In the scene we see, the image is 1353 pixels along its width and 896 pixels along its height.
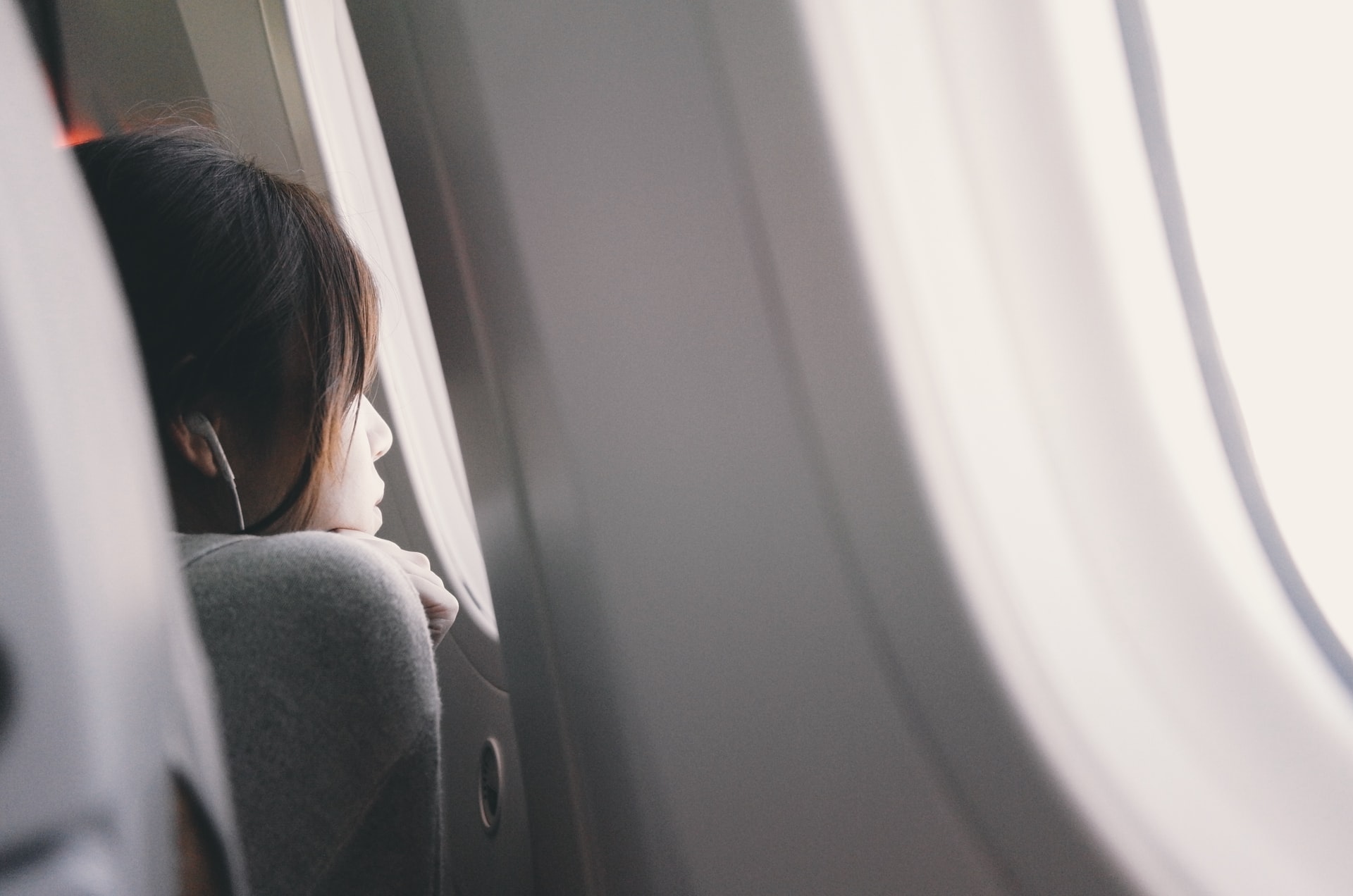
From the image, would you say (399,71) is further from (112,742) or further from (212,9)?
(212,9)

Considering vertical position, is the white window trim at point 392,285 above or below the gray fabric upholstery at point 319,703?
above

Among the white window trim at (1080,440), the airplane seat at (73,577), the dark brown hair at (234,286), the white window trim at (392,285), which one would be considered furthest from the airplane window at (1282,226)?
the white window trim at (392,285)

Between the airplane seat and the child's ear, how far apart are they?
1.86 feet

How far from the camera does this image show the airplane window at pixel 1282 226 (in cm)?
45

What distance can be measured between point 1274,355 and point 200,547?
0.72m

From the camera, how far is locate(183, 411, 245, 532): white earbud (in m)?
0.83

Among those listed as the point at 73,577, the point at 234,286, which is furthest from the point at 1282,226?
the point at 234,286

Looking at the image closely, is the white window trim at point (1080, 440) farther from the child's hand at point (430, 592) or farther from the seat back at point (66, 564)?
the child's hand at point (430, 592)

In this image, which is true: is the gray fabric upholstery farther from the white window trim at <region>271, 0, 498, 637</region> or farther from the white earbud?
the white window trim at <region>271, 0, 498, 637</region>

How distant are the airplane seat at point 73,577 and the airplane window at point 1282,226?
0.53m

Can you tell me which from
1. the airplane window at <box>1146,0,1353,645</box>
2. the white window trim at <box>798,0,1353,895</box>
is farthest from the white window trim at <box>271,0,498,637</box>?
the airplane window at <box>1146,0,1353,645</box>

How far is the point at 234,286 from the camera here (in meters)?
0.81

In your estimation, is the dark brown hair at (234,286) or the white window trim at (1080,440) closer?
the white window trim at (1080,440)

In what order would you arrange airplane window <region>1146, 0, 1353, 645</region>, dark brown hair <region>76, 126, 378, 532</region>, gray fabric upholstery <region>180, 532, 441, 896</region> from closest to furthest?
airplane window <region>1146, 0, 1353, 645</region>
gray fabric upholstery <region>180, 532, 441, 896</region>
dark brown hair <region>76, 126, 378, 532</region>
